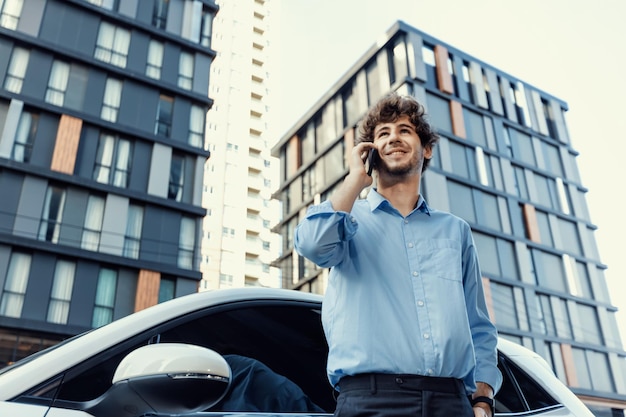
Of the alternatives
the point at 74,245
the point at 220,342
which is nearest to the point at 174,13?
the point at 74,245

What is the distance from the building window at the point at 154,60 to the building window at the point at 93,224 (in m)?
6.18

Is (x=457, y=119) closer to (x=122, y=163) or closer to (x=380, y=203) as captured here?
(x=122, y=163)

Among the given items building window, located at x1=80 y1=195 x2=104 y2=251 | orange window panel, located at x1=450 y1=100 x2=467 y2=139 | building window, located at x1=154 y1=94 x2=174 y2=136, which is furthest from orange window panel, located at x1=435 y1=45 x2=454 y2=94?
building window, located at x1=80 y1=195 x2=104 y2=251

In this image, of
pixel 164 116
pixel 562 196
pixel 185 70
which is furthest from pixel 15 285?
pixel 562 196

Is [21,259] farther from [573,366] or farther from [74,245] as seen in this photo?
[573,366]

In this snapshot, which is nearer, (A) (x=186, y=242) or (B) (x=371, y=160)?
(B) (x=371, y=160)

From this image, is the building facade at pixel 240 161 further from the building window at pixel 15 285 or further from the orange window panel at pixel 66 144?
the building window at pixel 15 285

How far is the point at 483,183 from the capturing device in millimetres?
29109

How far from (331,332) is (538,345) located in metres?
28.1

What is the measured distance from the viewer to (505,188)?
1185 inches

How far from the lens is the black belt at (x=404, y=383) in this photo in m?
1.41

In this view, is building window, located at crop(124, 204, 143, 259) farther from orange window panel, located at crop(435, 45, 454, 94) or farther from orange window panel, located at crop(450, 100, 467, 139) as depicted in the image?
orange window panel, located at crop(435, 45, 454, 94)

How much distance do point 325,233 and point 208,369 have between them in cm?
48

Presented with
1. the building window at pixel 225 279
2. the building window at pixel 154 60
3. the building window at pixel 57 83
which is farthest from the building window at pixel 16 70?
the building window at pixel 225 279
